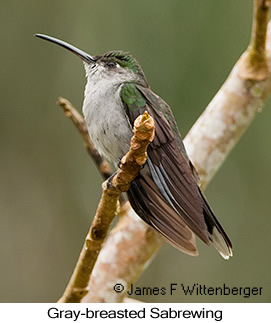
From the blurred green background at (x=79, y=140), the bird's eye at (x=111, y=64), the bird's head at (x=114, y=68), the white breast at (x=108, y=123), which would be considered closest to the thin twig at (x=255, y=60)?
the bird's head at (x=114, y=68)

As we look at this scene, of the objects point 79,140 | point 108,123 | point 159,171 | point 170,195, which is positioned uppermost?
point 108,123

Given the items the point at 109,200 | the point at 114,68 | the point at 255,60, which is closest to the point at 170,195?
the point at 109,200

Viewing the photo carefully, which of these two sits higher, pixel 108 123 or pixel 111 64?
pixel 111 64

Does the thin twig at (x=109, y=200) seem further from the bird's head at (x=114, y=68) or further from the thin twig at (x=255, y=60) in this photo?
the thin twig at (x=255, y=60)

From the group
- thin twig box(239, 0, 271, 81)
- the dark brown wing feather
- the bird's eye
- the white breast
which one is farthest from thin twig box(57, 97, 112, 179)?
thin twig box(239, 0, 271, 81)

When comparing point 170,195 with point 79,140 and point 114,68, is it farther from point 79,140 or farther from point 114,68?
point 79,140

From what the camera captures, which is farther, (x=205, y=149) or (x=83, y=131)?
(x=205, y=149)

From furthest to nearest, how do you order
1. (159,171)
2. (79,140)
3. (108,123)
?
(79,140)
(108,123)
(159,171)
